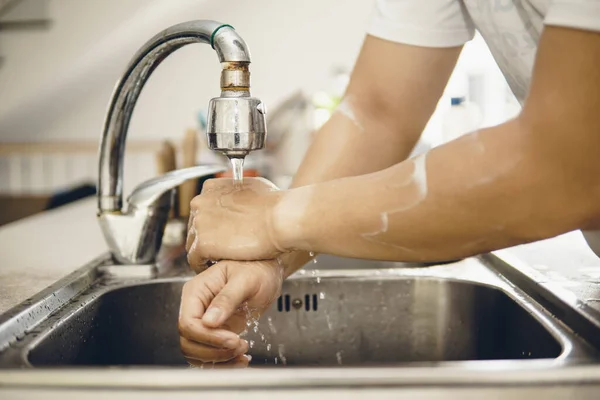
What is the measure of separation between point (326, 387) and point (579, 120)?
0.30m

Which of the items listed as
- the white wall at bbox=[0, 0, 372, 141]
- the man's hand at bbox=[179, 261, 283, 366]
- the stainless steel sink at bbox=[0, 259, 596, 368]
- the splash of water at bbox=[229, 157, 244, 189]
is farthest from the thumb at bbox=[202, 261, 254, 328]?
the white wall at bbox=[0, 0, 372, 141]

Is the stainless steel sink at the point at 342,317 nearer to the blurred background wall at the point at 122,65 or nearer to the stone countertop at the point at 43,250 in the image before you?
the stone countertop at the point at 43,250

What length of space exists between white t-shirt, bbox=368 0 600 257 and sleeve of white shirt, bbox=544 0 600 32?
4.9 inches

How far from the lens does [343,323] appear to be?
3.51 feet

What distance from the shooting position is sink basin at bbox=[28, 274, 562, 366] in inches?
38.3

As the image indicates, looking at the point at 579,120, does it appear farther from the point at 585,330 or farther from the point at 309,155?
the point at 309,155

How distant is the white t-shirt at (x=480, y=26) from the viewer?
0.82 m

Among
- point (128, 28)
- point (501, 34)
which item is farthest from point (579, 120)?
point (128, 28)

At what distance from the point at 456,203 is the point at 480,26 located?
42 centimetres

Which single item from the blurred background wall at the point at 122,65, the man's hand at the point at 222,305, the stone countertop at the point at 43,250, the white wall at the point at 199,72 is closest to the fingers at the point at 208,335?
the man's hand at the point at 222,305

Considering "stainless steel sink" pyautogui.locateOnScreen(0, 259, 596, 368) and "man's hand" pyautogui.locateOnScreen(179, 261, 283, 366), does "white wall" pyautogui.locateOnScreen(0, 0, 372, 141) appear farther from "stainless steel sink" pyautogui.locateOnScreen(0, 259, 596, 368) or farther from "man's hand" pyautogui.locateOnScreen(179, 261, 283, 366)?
"man's hand" pyautogui.locateOnScreen(179, 261, 283, 366)

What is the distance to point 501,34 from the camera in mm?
867

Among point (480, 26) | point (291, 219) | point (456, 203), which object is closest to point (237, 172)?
point (291, 219)

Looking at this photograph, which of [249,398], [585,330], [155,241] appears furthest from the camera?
[155,241]
